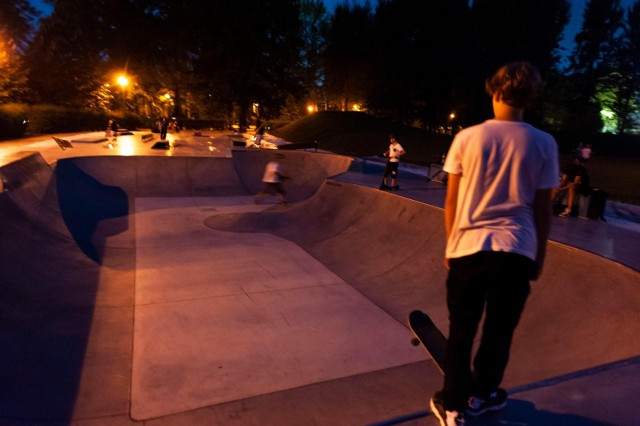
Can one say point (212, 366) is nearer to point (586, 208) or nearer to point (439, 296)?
point (439, 296)

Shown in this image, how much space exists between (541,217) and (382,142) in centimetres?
3422

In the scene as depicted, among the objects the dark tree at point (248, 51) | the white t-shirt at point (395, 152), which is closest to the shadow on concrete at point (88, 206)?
the white t-shirt at point (395, 152)

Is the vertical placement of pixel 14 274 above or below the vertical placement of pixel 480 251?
below

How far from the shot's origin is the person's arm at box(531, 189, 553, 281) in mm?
2145

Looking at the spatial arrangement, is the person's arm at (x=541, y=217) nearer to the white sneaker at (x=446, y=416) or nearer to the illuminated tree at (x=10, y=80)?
the white sneaker at (x=446, y=416)

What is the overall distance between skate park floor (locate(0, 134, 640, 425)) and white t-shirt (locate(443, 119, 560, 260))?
110 cm

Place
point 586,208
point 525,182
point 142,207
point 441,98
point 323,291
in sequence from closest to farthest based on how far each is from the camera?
point 525,182, point 323,291, point 586,208, point 142,207, point 441,98

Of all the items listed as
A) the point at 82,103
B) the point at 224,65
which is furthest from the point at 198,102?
the point at 82,103

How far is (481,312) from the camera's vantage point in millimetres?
2240

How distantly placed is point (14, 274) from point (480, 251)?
6.77 meters

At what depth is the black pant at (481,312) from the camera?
213 centimetres

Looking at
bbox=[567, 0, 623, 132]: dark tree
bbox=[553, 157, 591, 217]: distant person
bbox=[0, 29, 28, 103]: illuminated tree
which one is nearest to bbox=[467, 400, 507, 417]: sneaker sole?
bbox=[553, 157, 591, 217]: distant person

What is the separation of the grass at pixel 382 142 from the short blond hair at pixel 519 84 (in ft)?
63.9

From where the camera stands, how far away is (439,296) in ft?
21.1
